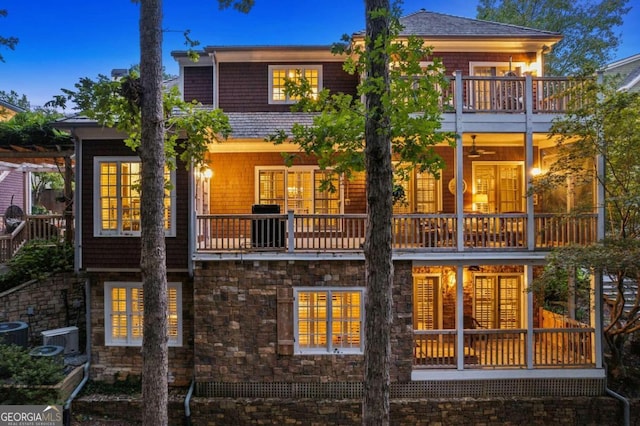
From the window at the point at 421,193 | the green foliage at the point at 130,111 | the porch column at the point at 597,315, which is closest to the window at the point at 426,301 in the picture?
the window at the point at 421,193

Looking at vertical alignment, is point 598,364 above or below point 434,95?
below

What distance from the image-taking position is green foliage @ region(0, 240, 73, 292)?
920 cm

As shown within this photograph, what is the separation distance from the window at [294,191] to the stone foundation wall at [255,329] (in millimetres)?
2896

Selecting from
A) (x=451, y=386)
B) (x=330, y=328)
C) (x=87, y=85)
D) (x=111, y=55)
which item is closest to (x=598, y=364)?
(x=451, y=386)

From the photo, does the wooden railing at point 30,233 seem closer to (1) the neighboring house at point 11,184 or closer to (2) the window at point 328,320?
(1) the neighboring house at point 11,184

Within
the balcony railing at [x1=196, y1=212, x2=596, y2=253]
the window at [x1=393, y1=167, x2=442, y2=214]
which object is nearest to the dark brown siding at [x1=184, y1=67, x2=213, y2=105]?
the balcony railing at [x1=196, y1=212, x2=596, y2=253]

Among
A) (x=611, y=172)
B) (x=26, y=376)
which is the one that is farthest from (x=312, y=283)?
(x=611, y=172)

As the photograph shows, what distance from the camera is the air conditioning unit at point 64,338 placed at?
27.1 feet

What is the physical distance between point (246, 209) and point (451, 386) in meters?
6.79

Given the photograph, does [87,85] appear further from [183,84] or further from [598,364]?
[598,364]

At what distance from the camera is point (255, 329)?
745cm

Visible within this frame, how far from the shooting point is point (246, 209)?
1012cm

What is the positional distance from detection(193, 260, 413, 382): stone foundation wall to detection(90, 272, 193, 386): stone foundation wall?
0.55m

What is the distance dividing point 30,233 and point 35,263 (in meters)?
1.72
